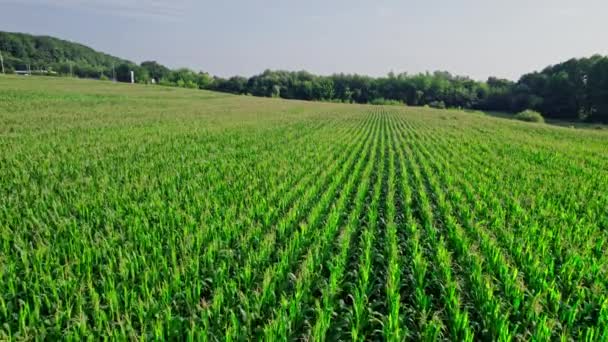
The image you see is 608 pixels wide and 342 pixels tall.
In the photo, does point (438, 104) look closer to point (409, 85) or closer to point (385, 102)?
point (385, 102)

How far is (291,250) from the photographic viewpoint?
502 centimetres

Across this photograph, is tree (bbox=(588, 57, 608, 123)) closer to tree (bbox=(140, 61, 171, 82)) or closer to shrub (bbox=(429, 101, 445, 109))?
shrub (bbox=(429, 101, 445, 109))

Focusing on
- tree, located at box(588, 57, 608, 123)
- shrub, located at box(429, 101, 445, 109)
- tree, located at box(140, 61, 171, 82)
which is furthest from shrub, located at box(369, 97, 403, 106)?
tree, located at box(140, 61, 171, 82)

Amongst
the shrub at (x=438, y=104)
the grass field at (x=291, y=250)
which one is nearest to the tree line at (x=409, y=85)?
the shrub at (x=438, y=104)

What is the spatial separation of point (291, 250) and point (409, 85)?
128m

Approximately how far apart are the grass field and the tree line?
266 feet

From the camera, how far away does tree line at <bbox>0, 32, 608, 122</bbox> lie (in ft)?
244

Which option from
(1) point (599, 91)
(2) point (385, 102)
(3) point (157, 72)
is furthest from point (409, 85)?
(3) point (157, 72)

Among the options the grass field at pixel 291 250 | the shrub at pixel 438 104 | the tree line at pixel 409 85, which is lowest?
the grass field at pixel 291 250

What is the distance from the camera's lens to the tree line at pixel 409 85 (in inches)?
2933

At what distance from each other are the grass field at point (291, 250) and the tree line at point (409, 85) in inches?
3189

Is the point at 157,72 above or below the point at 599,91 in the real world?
above

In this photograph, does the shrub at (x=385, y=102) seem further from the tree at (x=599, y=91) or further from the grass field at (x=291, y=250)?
the grass field at (x=291, y=250)

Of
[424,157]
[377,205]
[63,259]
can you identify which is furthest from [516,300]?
[424,157]
